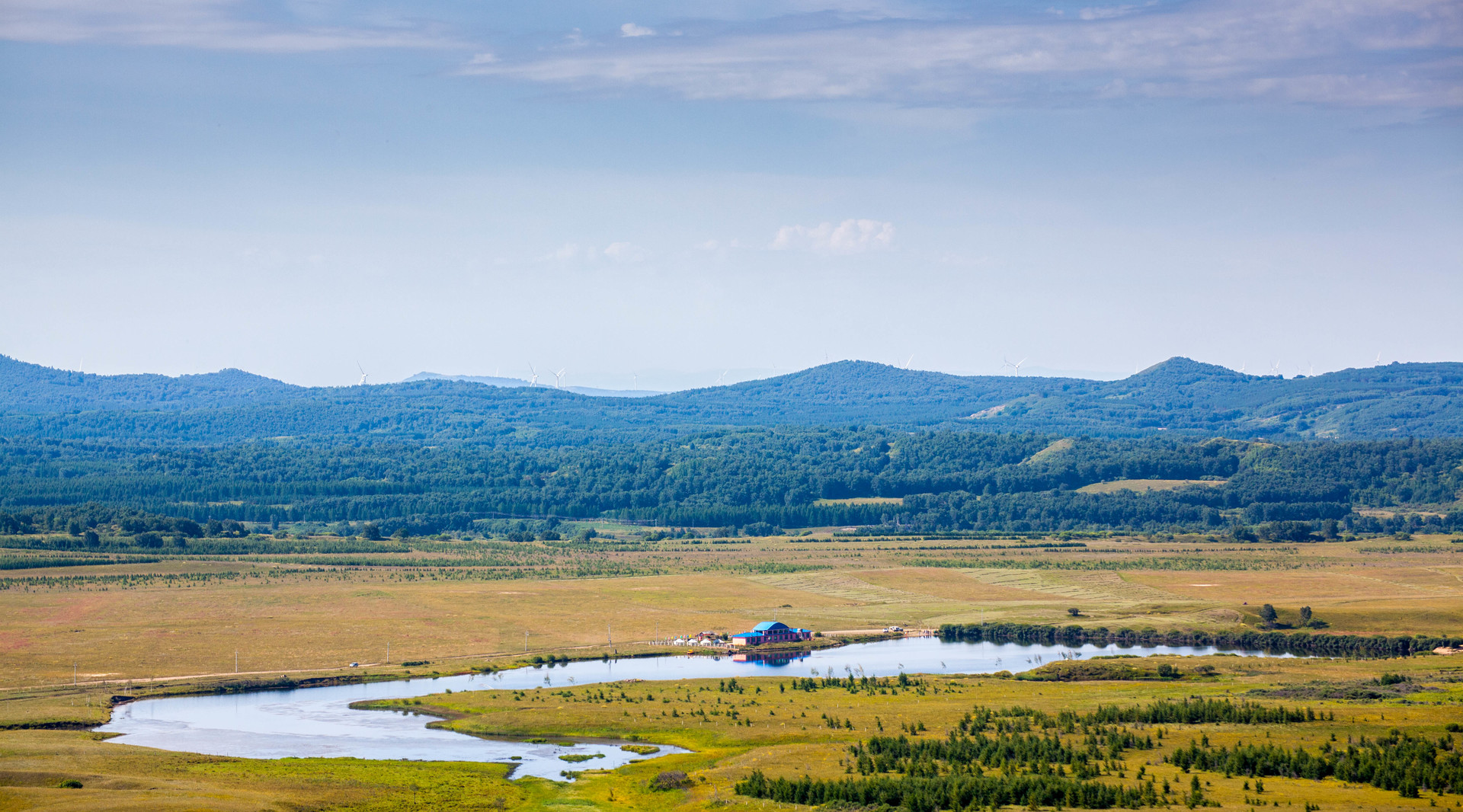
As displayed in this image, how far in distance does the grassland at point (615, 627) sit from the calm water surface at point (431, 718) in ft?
8.85

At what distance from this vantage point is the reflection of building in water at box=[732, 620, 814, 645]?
103m

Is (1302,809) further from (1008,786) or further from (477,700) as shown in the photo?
(477,700)

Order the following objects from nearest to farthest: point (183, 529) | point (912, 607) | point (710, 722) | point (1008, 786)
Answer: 1. point (1008, 786)
2. point (710, 722)
3. point (912, 607)
4. point (183, 529)

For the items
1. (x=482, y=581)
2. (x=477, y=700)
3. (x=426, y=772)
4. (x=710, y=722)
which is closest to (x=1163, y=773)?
(x=710, y=722)

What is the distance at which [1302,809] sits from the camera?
45.3 m

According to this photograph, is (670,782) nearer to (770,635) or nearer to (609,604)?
(770,635)

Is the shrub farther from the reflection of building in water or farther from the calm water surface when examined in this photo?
the reflection of building in water

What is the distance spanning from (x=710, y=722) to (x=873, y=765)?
599 inches

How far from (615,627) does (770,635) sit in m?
13.5

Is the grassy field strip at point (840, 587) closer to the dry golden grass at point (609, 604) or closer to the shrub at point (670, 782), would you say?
the dry golden grass at point (609, 604)

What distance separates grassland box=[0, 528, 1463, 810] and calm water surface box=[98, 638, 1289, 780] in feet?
8.85

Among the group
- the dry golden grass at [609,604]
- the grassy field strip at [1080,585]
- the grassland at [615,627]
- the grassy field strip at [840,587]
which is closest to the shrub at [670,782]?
the grassland at [615,627]

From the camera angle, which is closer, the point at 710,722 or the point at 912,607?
the point at 710,722

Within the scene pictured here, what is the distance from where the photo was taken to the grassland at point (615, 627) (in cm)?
5512
